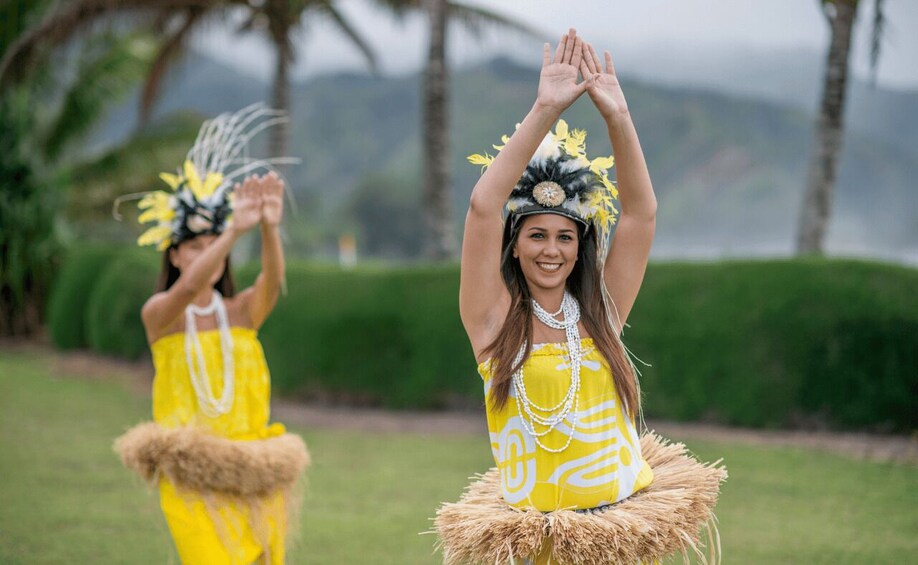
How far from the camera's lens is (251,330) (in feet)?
14.7

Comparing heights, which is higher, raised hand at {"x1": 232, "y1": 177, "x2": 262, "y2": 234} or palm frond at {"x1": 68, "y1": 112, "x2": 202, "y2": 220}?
palm frond at {"x1": 68, "y1": 112, "x2": 202, "y2": 220}

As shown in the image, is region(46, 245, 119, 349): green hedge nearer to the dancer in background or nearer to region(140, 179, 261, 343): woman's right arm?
the dancer in background

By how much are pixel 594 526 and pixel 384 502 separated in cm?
483

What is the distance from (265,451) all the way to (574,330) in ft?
6.03

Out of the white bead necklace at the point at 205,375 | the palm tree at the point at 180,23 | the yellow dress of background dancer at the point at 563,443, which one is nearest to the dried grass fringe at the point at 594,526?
the yellow dress of background dancer at the point at 563,443

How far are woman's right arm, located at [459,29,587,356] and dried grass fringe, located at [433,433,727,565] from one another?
1.55 feet

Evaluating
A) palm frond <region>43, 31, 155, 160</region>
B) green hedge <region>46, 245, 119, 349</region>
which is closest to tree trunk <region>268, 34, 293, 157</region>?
green hedge <region>46, 245, 119, 349</region>

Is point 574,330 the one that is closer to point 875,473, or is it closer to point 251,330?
point 251,330

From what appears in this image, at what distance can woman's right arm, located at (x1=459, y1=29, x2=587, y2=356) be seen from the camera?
2.69 m

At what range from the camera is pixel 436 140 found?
1236 centimetres

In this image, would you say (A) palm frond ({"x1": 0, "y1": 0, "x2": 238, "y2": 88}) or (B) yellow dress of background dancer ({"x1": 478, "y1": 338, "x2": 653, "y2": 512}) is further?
(A) palm frond ({"x1": 0, "y1": 0, "x2": 238, "y2": 88})

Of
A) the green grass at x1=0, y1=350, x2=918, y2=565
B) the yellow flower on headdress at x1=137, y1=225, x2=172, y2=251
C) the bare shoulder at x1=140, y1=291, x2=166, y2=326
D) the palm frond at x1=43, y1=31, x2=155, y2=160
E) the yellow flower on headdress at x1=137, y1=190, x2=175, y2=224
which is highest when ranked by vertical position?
the palm frond at x1=43, y1=31, x2=155, y2=160

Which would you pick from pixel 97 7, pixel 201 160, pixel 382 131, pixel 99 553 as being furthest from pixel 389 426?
pixel 382 131

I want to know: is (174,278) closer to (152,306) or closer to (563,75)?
(152,306)
